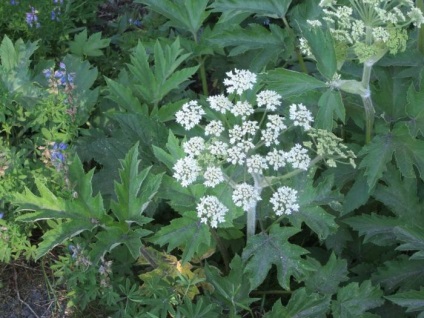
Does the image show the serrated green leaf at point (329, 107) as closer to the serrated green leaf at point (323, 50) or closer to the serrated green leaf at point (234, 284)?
the serrated green leaf at point (323, 50)

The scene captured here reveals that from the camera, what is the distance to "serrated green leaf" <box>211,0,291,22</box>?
310cm

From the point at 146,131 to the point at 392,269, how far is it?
54.2 inches

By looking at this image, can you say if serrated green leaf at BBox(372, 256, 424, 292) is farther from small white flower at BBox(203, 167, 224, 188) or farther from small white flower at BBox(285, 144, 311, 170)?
small white flower at BBox(203, 167, 224, 188)

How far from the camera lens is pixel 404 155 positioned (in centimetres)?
272

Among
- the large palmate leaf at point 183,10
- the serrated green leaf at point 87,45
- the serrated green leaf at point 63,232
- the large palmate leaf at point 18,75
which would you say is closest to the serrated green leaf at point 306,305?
the serrated green leaf at point 63,232

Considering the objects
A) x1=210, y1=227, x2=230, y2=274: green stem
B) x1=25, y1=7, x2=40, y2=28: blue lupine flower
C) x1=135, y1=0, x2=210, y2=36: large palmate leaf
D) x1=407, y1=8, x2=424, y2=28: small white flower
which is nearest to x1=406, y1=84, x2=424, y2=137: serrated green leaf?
x1=407, y1=8, x2=424, y2=28: small white flower

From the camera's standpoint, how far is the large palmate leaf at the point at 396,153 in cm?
268

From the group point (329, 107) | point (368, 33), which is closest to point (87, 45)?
point (329, 107)

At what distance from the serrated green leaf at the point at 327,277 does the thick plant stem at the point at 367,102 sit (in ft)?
2.07

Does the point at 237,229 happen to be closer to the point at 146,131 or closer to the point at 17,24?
the point at 146,131

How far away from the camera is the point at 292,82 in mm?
2641

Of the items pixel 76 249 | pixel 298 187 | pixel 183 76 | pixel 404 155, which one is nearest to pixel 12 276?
pixel 76 249

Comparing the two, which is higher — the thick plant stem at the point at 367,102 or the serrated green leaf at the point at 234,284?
the thick plant stem at the point at 367,102

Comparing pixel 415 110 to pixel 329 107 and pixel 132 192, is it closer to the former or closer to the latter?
pixel 329 107
